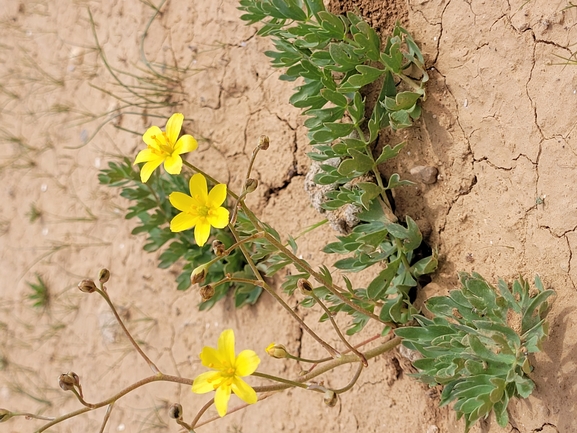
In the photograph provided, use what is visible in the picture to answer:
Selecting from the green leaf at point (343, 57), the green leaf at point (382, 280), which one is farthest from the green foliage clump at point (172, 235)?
the green leaf at point (343, 57)

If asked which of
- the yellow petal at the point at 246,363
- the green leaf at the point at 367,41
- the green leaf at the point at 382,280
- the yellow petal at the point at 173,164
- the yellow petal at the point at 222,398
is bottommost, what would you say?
the yellow petal at the point at 222,398

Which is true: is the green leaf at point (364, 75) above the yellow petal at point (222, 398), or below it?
above

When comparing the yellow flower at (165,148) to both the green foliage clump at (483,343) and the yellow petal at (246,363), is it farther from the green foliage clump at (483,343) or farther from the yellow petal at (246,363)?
the green foliage clump at (483,343)

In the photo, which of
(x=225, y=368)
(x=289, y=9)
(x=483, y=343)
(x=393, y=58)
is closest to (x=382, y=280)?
(x=483, y=343)

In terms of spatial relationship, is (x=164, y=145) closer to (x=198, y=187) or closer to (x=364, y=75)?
(x=198, y=187)

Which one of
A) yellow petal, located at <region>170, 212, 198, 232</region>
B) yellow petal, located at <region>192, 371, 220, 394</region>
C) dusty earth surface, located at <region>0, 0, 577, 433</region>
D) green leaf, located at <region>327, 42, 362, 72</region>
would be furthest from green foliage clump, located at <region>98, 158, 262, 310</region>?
yellow petal, located at <region>192, 371, 220, 394</region>

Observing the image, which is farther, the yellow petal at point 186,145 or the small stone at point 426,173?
the small stone at point 426,173

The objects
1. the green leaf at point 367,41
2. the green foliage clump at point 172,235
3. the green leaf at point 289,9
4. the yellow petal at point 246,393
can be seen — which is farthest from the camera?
the green foliage clump at point 172,235
